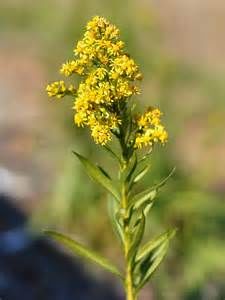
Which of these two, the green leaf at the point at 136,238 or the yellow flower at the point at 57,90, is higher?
the yellow flower at the point at 57,90

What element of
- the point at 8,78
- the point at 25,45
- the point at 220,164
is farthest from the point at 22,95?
the point at 220,164

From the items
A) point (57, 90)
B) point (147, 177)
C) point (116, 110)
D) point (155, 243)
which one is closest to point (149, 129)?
point (116, 110)

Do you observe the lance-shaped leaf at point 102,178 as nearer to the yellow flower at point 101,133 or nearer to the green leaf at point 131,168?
the green leaf at point 131,168

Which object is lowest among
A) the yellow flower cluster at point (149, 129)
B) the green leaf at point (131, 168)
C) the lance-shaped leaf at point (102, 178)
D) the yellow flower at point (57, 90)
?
the lance-shaped leaf at point (102, 178)

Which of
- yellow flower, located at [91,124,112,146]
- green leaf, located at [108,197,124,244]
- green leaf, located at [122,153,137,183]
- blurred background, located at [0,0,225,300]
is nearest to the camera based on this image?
yellow flower, located at [91,124,112,146]

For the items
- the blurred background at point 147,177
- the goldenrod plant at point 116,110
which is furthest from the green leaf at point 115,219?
the blurred background at point 147,177

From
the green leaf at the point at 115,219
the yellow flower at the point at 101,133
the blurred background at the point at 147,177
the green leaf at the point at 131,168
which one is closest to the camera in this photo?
the yellow flower at the point at 101,133

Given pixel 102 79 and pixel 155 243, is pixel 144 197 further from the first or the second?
pixel 102 79

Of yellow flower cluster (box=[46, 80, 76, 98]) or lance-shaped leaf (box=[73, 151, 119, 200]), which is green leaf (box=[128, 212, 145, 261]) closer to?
lance-shaped leaf (box=[73, 151, 119, 200])

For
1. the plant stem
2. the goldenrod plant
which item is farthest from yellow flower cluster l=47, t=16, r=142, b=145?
the plant stem
